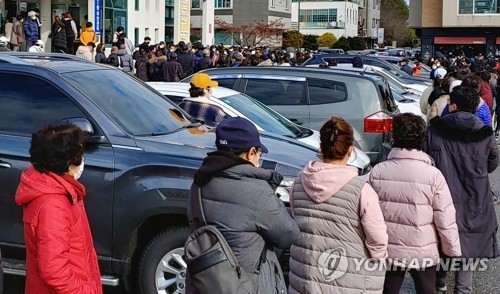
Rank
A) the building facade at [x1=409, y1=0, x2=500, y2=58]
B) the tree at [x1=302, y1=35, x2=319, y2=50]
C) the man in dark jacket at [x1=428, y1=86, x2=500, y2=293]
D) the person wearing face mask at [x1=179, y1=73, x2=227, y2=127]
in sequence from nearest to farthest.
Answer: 1. the man in dark jacket at [x1=428, y1=86, x2=500, y2=293]
2. the person wearing face mask at [x1=179, y1=73, x2=227, y2=127]
3. the building facade at [x1=409, y1=0, x2=500, y2=58]
4. the tree at [x1=302, y1=35, x2=319, y2=50]

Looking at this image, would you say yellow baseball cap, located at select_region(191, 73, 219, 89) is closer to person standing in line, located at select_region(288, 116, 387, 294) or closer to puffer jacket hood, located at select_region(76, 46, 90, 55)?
person standing in line, located at select_region(288, 116, 387, 294)

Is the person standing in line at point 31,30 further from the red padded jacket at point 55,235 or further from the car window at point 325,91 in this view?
the red padded jacket at point 55,235

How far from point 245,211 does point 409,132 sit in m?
1.79

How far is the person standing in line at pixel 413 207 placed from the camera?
473 cm

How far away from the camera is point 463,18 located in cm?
5884

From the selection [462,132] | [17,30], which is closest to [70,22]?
[17,30]

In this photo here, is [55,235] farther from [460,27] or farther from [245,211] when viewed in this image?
[460,27]

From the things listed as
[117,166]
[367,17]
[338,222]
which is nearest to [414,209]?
[338,222]

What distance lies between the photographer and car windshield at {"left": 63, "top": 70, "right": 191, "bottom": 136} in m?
5.79

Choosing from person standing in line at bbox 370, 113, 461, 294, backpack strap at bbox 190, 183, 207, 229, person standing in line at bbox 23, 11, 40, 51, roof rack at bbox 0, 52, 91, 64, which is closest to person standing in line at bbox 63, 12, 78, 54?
person standing in line at bbox 23, 11, 40, 51

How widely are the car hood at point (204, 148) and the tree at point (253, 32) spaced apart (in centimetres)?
7212

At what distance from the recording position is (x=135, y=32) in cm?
4488

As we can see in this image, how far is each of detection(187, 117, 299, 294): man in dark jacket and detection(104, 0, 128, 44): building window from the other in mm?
36047

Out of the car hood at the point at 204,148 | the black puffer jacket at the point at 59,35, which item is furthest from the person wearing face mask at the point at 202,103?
the black puffer jacket at the point at 59,35
